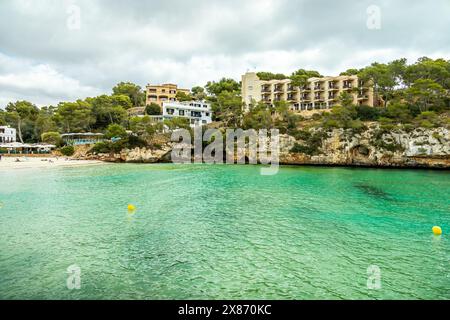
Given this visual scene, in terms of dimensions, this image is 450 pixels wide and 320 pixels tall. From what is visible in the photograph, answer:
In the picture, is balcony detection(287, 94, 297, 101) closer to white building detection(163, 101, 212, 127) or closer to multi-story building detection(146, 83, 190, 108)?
white building detection(163, 101, 212, 127)

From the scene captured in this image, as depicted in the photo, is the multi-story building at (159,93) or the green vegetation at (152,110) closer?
the green vegetation at (152,110)

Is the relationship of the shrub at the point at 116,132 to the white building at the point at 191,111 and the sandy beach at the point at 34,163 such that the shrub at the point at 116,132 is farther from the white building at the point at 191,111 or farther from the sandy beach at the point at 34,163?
the white building at the point at 191,111

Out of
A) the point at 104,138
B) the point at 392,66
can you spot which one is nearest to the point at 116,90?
the point at 104,138

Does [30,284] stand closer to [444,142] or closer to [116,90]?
[444,142]

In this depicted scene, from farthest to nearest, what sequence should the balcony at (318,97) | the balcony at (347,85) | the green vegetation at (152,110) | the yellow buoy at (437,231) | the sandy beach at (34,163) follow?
the green vegetation at (152,110), the balcony at (318,97), the balcony at (347,85), the sandy beach at (34,163), the yellow buoy at (437,231)

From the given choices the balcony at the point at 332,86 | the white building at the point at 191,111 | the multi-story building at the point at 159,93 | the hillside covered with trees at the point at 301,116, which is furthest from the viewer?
the multi-story building at the point at 159,93

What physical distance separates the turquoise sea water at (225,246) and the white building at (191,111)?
44736 millimetres

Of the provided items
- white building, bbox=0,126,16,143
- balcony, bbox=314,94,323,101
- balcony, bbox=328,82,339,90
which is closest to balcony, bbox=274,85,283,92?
balcony, bbox=314,94,323,101


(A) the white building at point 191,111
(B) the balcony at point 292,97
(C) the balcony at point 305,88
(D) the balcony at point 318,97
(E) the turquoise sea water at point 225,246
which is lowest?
(E) the turquoise sea water at point 225,246

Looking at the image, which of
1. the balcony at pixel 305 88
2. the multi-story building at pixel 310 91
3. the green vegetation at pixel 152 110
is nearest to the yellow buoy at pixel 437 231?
the multi-story building at pixel 310 91

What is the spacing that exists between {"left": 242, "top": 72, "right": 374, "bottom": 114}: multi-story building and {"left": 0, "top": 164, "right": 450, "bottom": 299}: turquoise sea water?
3927cm

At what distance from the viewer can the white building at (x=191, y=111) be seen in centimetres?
6012

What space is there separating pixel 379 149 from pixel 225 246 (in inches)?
1389
